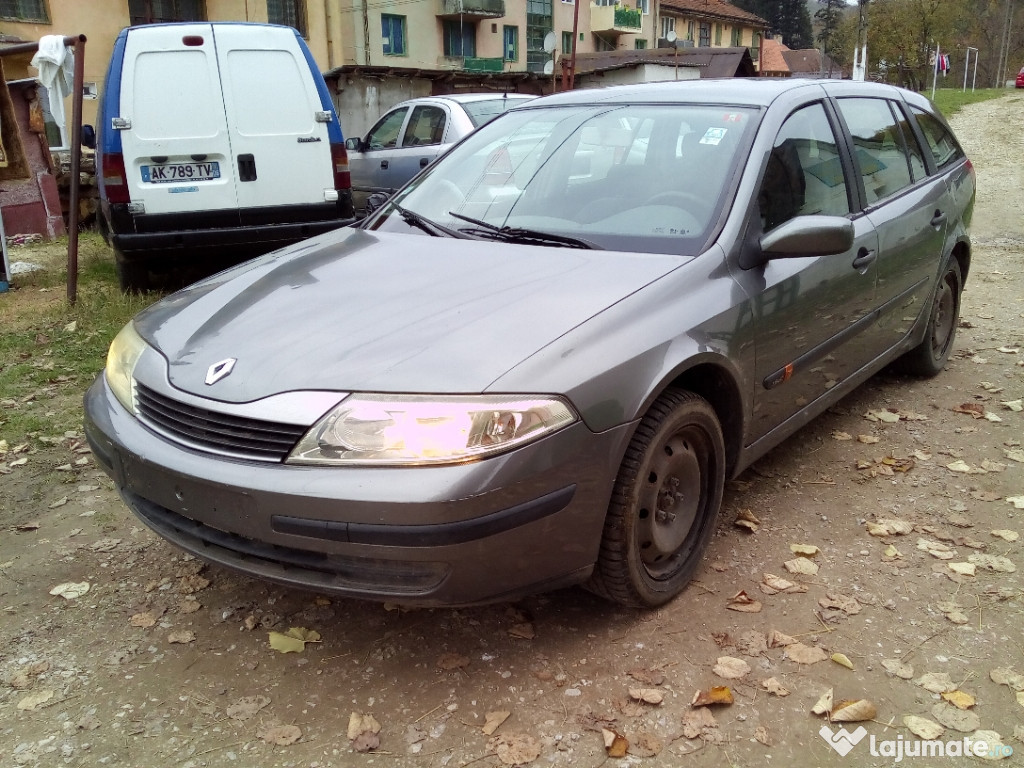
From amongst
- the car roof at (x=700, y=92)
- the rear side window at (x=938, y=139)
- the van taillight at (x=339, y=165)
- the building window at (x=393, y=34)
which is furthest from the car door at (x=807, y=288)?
the building window at (x=393, y=34)

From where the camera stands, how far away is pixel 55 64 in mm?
7086

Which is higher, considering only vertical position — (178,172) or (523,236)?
(178,172)

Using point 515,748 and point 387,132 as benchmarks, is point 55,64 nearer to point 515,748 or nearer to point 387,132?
point 387,132

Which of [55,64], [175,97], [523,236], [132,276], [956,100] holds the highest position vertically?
[956,100]

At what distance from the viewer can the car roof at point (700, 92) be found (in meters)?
3.48

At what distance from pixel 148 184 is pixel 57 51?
1.52m

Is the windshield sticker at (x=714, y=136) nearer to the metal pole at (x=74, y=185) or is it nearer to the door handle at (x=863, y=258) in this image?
the door handle at (x=863, y=258)

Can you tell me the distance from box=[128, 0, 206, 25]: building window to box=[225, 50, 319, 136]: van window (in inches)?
875

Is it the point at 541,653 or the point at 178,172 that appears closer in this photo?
the point at 541,653

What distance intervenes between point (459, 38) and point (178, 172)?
34.9 m

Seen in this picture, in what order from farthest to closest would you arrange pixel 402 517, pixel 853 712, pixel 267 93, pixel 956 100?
pixel 956 100, pixel 267 93, pixel 853 712, pixel 402 517

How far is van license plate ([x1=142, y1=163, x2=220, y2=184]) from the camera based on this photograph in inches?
260

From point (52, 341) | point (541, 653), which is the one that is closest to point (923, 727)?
point (541, 653)

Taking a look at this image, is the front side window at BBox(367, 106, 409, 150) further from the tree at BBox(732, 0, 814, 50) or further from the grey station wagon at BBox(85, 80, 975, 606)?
the tree at BBox(732, 0, 814, 50)
